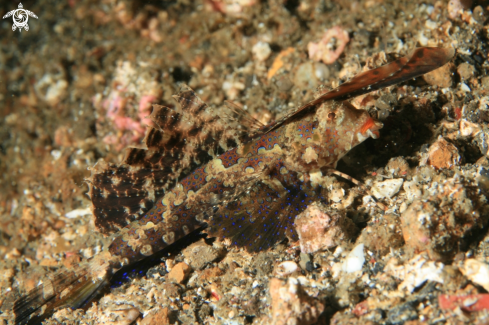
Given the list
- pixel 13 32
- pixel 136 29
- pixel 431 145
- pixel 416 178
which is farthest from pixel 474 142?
pixel 13 32

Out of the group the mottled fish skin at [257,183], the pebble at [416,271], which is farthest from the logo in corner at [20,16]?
the pebble at [416,271]

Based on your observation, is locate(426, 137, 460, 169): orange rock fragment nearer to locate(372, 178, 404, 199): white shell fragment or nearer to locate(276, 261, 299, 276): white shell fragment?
locate(372, 178, 404, 199): white shell fragment

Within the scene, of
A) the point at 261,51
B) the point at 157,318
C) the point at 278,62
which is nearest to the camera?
the point at 157,318

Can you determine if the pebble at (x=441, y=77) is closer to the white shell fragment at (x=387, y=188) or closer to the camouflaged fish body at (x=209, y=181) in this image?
the camouflaged fish body at (x=209, y=181)

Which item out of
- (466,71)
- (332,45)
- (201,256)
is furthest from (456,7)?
(201,256)

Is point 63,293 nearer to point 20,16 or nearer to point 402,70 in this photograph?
point 402,70

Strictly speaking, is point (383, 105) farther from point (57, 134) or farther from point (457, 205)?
point (57, 134)
